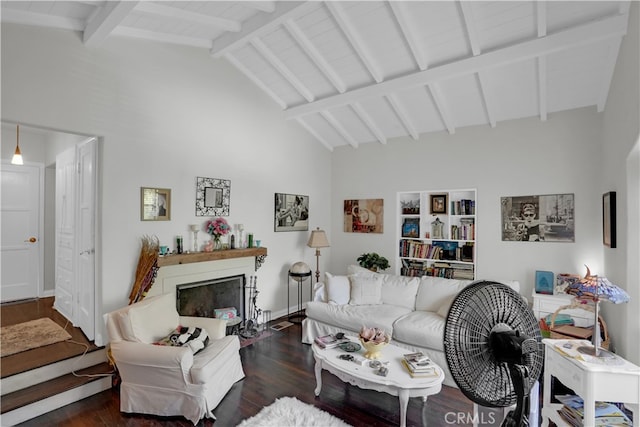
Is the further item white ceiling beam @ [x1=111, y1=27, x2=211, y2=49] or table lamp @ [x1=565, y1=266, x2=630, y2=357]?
white ceiling beam @ [x1=111, y1=27, x2=211, y2=49]

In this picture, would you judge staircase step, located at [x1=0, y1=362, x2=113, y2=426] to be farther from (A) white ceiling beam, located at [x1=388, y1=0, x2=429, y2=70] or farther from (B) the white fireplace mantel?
(A) white ceiling beam, located at [x1=388, y1=0, x2=429, y2=70]

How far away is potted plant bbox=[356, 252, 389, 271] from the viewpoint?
5168 millimetres

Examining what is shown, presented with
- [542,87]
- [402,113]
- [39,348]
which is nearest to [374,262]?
[402,113]

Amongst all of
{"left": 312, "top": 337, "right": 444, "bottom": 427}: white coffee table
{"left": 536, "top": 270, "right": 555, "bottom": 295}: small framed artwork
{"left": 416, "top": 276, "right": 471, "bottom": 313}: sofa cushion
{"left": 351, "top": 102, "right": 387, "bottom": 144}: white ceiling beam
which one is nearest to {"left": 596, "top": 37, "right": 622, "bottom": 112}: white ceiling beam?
{"left": 536, "top": 270, "right": 555, "bottom": 295}: small framed artwork

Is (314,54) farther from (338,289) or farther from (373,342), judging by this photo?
(373,342)

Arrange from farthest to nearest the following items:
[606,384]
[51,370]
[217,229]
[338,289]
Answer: [338,289]
[217,229]
[51,370]
[606,384]

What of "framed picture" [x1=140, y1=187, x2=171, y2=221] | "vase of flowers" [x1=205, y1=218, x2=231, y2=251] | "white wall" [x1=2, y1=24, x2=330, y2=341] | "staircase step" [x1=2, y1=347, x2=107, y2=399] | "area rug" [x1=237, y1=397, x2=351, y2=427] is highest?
"white wall" [x1=2, y1=24, x2=330, y2=341]

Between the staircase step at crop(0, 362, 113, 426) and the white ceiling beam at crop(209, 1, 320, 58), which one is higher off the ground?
the white ceiling beam at crop(209, 1, 320, 58)

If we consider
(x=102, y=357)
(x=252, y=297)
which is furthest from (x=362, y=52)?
(x=102, y=357)

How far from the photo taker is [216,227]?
403 centimetres

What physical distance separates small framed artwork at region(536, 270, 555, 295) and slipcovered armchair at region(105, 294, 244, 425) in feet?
12.1

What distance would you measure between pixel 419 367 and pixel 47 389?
3.01m

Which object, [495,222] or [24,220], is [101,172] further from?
[495,222]

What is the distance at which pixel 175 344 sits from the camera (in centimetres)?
269
